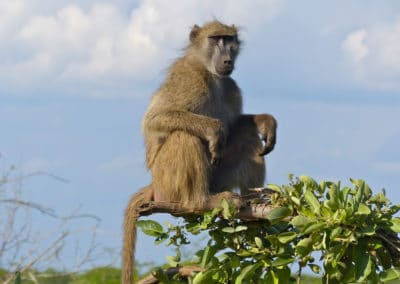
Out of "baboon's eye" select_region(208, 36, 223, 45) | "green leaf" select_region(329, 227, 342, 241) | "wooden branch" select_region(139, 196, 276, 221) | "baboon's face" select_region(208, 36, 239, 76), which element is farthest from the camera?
"baboon's eye" select_region(208, 36, 223, 45)

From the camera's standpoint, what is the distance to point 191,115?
6.18m

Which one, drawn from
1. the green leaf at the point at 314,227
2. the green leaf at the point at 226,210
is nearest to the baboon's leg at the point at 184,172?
the green leaf at the point at 226,210

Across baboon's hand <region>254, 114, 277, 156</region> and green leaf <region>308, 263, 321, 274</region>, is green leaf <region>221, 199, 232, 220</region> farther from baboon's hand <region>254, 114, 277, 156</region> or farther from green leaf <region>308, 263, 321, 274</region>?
baboon's hand <region>254, 114, 277, 156</region>

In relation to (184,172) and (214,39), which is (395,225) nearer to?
(184,172)

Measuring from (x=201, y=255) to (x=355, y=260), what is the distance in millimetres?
1060

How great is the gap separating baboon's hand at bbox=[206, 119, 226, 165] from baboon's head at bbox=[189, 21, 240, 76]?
830 millimetres

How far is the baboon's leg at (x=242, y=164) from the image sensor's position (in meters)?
6.40

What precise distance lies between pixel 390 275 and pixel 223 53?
3.16 metres

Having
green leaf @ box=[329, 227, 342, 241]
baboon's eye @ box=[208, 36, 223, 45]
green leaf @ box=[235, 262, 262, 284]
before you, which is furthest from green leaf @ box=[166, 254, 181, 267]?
baboon's eye @ box=[208, 36, 223, 45]

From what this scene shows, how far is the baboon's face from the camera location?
6.68 metres

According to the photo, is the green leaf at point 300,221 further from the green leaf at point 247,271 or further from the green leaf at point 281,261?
the green leaf at point 247,271

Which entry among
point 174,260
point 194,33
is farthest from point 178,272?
point 194,33

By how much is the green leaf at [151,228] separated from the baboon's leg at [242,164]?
1.48 m

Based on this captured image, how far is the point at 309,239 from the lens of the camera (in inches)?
169
